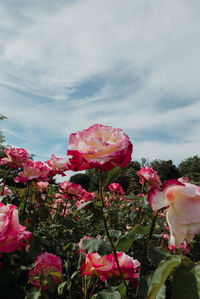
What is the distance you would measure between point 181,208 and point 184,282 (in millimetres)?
161

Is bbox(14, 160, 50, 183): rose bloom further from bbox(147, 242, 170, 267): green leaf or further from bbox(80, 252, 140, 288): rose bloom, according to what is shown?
bbox(147, 242, 170, 267): green leaf

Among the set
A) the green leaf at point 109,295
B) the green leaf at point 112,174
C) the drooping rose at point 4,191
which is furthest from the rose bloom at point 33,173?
the green leaf at point 109,295

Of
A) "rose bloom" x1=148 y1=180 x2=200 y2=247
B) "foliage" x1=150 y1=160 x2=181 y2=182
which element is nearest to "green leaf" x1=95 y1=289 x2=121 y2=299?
"rose bloom" x1=148 y1=180 x2=200 y2=247

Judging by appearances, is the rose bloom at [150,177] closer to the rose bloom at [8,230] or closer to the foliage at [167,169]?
the rose bloom at [8,230]

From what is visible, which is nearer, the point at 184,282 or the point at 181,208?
the point at 184,282

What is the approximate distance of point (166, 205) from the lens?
24.0 inches

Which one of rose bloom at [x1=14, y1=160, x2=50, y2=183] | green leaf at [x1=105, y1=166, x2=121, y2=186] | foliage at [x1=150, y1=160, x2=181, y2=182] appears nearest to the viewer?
green leaf at [x1=105, y1=166, x2=121, y2=186]

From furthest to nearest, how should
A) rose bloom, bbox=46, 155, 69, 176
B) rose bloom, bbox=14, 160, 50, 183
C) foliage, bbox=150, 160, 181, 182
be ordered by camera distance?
foliage, bbox=150, 160, 181, 182
rose bloom, bbox=46, 155, 69, 176
rose bloom, bbox=14, 160, 50, 183

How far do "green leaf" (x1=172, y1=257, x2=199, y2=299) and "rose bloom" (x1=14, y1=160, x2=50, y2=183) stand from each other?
1244mm

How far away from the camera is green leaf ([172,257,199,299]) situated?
480mm

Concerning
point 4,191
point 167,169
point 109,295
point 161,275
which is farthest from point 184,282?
point 167,169

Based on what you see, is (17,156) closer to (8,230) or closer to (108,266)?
(8,230)

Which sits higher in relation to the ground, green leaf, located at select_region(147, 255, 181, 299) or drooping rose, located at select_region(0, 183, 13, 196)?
drooping rose, located at select_region(0, 183, 13, 196)

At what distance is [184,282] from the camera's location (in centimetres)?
50
